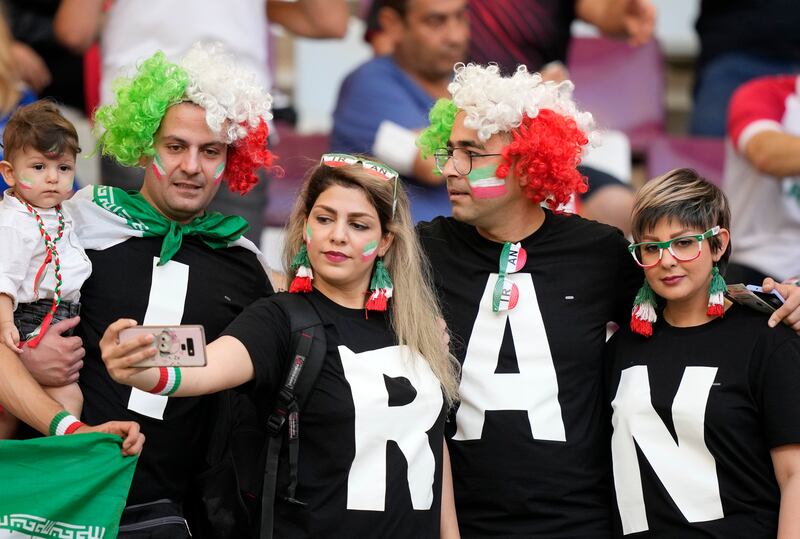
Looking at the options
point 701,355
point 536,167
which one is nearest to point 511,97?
point 536,167

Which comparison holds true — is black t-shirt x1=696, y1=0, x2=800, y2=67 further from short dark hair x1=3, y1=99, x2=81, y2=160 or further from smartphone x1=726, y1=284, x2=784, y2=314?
short dark hair x1=3, y1=99, x2=81, y2=160

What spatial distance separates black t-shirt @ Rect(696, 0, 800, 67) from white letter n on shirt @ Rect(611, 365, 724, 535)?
3.57 metres

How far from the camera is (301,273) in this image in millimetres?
3592

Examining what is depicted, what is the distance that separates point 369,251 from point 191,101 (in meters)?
0.73

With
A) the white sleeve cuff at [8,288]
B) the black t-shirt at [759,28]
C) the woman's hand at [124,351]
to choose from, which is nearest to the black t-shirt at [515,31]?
the black t-shirt at [759,28]

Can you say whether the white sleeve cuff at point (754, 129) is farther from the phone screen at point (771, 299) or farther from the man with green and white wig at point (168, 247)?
the man with green and white wig at point (168, 247)

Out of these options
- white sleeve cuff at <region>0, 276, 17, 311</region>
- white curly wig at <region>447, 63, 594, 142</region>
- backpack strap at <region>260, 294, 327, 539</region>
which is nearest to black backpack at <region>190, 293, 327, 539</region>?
backpack strap at <region>260, 294, 327, 539</region>

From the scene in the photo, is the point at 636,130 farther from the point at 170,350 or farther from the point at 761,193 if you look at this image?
the point at 170,350

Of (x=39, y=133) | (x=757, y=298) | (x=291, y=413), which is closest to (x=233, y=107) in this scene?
(x=39, y=133)

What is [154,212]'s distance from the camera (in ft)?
12.5

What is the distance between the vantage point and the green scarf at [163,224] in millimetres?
3758

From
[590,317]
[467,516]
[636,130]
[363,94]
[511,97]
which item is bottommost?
[467,516]

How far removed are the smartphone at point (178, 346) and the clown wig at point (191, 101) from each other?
950 mm

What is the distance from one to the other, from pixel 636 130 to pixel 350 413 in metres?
4.42
